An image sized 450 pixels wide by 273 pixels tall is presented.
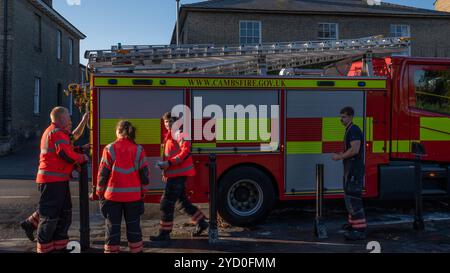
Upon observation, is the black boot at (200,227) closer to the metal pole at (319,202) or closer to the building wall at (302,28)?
the metal pole at (319,202)

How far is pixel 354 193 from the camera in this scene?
235 inches

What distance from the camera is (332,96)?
6.80 m

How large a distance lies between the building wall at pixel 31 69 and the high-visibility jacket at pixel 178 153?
49.0 ft

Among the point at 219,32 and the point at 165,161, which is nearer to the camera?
the point at 165,161

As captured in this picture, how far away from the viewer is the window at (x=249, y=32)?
68.7ft

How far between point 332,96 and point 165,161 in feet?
9.27

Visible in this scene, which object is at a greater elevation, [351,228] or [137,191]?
[137,191]

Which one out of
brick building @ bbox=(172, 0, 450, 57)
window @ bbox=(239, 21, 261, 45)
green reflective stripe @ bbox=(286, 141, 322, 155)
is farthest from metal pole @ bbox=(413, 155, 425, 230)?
window @ bbox=(239, 21, 261, 45)

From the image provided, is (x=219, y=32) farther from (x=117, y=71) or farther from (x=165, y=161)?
(x=165, y=161)

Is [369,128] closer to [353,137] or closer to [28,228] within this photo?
[353,137]

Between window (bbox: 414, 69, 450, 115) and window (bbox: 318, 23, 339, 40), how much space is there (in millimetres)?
15260

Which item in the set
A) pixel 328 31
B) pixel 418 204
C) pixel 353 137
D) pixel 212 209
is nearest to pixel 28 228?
pixel 212 209

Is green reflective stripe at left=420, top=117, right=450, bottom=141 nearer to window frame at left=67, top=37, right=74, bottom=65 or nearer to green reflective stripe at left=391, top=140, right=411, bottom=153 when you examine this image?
green reflective stripe at left=391, top=140, right=411, bottom=153
